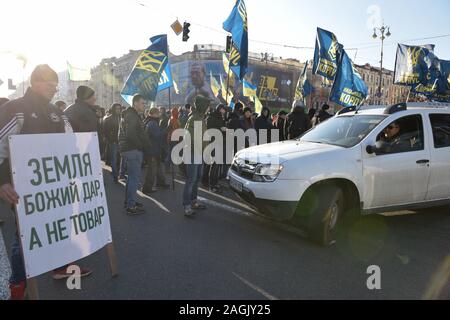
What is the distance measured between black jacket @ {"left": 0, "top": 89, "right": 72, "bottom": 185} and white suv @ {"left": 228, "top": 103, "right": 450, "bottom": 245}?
8.33 ft

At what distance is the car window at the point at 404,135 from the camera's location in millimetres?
5079

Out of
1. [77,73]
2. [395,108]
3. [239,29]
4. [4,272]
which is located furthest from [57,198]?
[77,73]

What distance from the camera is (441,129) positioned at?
219 inches

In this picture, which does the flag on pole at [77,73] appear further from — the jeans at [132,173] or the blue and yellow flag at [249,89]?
the jeans at [132,173]

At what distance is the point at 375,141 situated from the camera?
192 inches

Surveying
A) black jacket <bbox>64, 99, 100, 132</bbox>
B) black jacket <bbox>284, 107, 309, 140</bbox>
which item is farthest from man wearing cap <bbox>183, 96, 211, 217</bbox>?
black jacket <bbox>284, 107, 309, 140</bbox>

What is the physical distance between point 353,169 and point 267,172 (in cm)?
113

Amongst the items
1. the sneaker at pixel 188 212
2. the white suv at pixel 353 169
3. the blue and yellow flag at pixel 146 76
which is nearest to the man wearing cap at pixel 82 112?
the sneaker at pixel 188 212

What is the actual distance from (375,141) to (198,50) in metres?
51.0

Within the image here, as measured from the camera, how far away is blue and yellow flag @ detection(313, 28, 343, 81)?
1037cm

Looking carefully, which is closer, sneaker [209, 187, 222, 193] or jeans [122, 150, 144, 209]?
jeans [122, 150, 144, 209]

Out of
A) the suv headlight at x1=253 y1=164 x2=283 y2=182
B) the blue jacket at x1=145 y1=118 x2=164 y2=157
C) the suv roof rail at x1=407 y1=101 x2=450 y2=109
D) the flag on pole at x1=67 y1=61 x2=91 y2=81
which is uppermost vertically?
the flag on pole at x1=67 y1=61 x2=91 y2=81

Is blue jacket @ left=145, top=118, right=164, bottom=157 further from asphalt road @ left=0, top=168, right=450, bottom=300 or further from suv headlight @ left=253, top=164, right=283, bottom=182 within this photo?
suv headlight @ left=253, top=164, right=283, bottom=182
